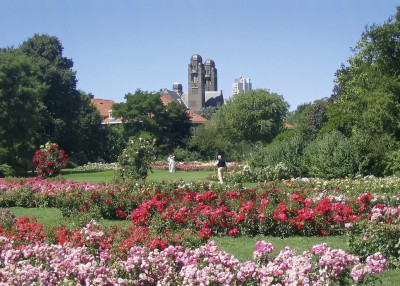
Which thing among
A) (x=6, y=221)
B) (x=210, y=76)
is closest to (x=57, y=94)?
(x=6, y=221)

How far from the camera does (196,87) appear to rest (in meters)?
139

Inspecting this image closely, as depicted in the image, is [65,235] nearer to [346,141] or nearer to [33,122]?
[346,141]

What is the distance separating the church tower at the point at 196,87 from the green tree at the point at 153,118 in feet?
234

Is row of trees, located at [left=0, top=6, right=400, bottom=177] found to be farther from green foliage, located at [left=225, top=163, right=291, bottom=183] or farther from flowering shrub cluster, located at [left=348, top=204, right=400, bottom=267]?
flowering shrub cluster, located at [left=348, top=204, right=400, bottom=267]

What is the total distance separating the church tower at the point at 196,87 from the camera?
13700 cm

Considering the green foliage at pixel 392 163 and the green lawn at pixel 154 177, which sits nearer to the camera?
the green foliage at pixel 392 163

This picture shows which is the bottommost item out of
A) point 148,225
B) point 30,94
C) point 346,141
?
point 148,225

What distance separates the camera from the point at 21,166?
37.2 meters

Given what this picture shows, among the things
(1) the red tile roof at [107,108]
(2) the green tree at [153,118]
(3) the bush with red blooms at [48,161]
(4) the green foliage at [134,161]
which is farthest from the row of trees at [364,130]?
(1) the red tile roof at [107,108]

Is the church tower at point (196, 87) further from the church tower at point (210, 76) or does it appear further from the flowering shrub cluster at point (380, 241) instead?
the flowering shrub cluster at point (380, 241)

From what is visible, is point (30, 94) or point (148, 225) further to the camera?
Answer: point (30, 94)

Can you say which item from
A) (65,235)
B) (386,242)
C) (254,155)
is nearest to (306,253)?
(386,242)

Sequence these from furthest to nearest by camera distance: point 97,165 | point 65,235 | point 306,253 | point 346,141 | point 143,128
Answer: point 143,128 < point 97,165 < point 346,141 < point 65,235 < point 306,253

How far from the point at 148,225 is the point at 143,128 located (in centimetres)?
4969
